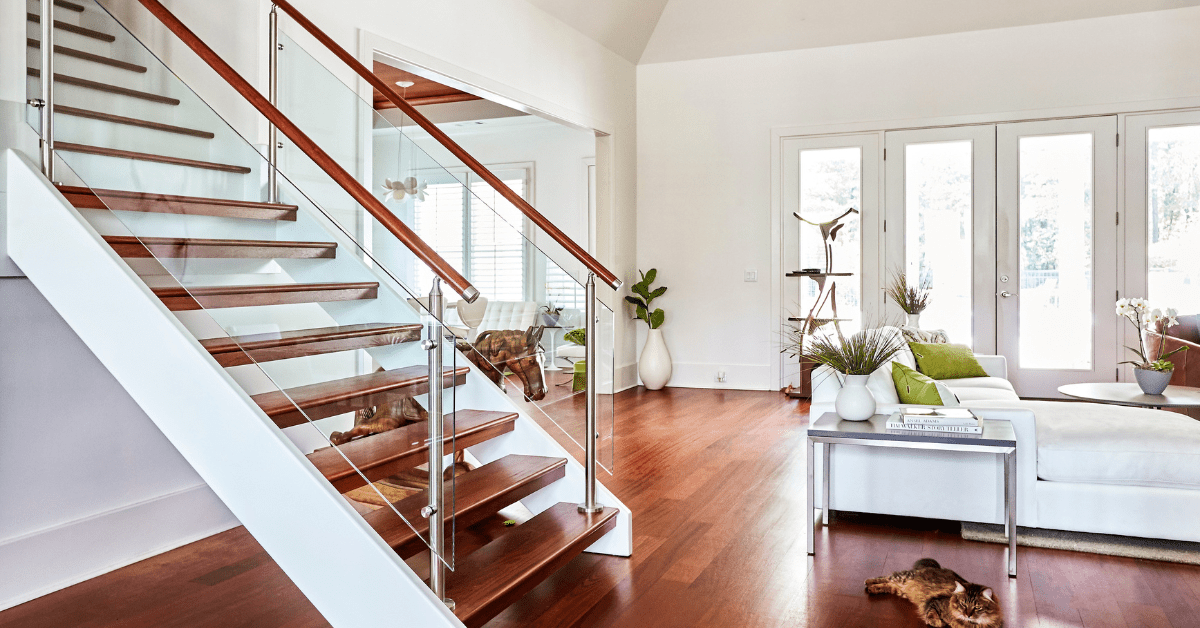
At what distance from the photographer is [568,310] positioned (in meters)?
3.16

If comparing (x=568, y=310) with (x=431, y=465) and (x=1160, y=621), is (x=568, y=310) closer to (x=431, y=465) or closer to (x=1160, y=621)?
(x=431, y=465)

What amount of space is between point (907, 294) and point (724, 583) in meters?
4.56

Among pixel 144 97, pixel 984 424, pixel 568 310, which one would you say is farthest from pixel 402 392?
pixel 984 424

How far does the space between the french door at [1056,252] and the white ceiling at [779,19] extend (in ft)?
2.91

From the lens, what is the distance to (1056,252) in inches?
263

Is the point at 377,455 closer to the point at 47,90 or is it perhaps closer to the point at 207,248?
the point at 207,248

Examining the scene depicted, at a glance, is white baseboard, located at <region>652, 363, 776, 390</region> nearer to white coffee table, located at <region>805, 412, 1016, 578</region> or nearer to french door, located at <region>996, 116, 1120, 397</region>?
french door, located at <region>996, 116, 1120, 397</region>

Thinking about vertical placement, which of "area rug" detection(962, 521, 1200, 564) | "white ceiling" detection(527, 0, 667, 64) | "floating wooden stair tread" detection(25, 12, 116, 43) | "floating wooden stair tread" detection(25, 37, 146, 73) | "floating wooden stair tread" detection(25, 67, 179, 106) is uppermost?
"white ceiling" detection(527, 0, 667, 64)

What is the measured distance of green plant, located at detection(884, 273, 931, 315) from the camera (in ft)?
21.5

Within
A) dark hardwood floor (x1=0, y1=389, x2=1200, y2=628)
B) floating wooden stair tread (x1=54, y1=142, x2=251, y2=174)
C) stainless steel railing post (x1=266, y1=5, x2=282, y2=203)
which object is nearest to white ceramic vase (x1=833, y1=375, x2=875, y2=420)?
dark hardwood floor (x1=0, y1=389, x2=1200, y2=628)

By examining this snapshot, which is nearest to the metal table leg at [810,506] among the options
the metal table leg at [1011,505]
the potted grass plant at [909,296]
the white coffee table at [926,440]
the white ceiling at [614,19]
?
the white coffee table at [926,440]

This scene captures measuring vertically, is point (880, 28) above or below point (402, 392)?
above

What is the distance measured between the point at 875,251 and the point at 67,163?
241 inches

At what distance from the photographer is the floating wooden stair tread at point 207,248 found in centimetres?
244
